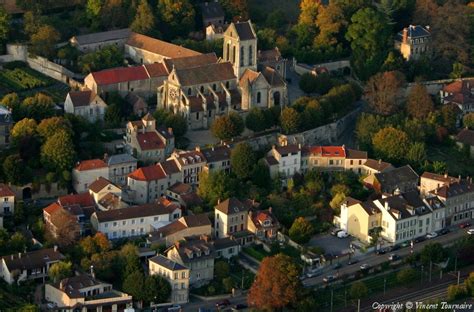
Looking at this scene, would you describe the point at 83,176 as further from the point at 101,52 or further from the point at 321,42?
the point at 321,42

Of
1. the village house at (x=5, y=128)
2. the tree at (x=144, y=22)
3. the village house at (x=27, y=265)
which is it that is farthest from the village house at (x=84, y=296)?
the tree at (x=144, y=22)

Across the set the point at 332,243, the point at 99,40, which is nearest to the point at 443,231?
the point at 332,243

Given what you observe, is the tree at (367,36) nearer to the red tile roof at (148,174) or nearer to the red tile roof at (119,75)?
the red tile roof at (119,75)

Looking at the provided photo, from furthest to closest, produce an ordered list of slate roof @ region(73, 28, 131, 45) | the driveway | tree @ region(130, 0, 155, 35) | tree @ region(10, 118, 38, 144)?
tree @ region(130, 0, 155, 35), slate roof @ region(73, 28, 131, 45), tree @ region(10, 118, 38, 144), the driveway

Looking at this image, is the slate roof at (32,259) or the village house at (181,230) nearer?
the slate roof at (32,259)

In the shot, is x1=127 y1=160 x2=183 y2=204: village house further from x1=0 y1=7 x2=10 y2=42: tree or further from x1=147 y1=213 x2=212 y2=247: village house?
x1=0 y1=7 x2=10 y2=42: tree

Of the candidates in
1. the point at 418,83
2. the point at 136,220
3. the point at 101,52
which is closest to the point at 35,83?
the point at 101,52

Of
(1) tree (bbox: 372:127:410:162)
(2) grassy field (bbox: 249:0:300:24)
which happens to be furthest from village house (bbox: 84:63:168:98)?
(2) grassy field (bbox: 249:0:300:24)
